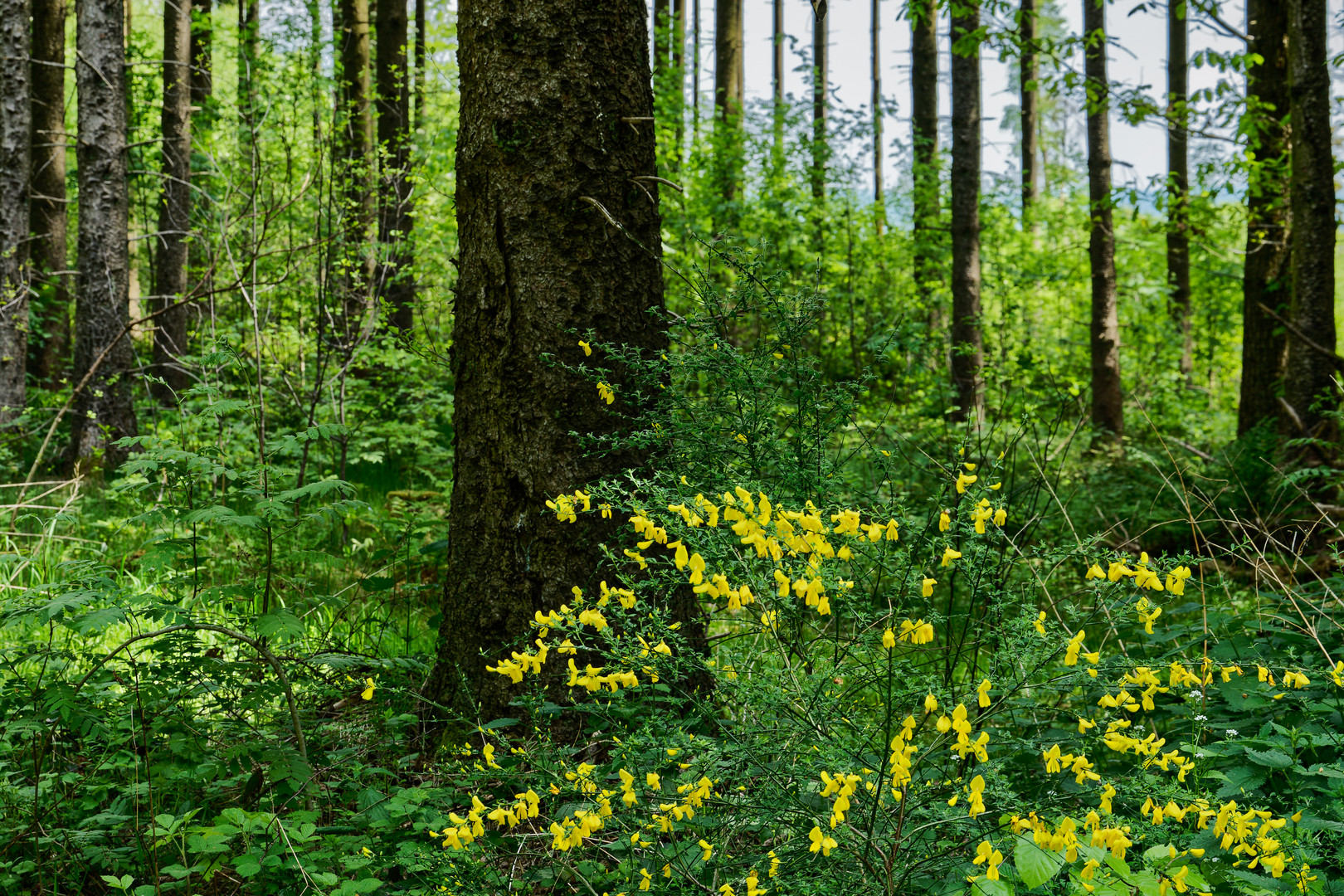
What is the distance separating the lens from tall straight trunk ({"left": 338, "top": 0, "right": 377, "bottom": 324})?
6090 mm

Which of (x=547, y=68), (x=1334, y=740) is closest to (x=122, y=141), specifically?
(x=547, y=68)

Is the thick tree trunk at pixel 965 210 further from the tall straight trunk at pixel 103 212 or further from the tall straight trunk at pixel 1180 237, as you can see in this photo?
the tall straight trunk at pixel 103 212

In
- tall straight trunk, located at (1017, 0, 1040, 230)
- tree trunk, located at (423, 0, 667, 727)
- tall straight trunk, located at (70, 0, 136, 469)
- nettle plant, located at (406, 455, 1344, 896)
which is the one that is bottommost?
nettle plant, located at (406, 455, 1344, 896)

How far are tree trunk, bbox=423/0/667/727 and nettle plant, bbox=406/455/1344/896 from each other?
1.16 ft

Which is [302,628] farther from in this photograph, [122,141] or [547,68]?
[122,141]

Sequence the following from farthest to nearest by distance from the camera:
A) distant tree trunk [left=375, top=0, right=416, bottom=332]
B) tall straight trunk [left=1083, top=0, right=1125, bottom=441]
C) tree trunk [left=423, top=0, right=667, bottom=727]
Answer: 1. tall straight trunk [left=1083, top=0, right=1125, bottom=441]
2. distant tree trunk [left=375, top=0, right=416, bottom=332]
3. tree trunk [left=423, top=0, right=667, bottom=727]

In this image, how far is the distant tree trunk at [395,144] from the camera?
7.04 metres

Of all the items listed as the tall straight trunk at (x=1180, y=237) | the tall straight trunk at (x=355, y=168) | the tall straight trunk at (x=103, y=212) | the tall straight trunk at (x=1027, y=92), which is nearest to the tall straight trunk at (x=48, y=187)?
the tall straight trunk at (x=355, y=168)

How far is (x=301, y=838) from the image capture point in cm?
190

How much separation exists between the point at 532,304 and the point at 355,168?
5.06 meters

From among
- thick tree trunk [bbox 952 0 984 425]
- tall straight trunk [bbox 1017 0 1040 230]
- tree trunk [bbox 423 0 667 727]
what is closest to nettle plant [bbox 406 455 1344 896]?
tree trunk [bbox 423 0 667 727]

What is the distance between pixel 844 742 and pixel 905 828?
0.73ft

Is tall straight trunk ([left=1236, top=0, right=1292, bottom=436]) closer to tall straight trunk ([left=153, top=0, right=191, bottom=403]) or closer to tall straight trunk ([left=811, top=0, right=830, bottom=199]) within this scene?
tall straight trunk ([left=811, top=0, right=830, bottom=199])

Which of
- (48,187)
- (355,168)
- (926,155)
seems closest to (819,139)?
(926,155)
